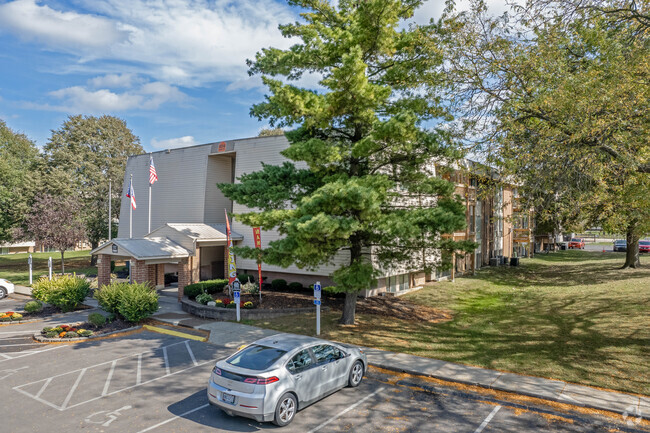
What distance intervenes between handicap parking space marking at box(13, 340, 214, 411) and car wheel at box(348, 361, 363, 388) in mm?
4558

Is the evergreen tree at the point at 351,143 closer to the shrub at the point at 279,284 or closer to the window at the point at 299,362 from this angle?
the window at the point at 299,362

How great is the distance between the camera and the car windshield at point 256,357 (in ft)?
26.7

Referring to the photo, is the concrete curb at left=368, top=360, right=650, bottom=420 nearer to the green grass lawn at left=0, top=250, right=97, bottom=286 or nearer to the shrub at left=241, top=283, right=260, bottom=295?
the shrub at left=241, top=283, right=260, bottom=295

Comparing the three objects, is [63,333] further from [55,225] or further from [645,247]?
[645,247]

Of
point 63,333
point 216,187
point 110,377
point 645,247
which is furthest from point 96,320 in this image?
point 645,247

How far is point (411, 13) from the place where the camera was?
14.6 meters

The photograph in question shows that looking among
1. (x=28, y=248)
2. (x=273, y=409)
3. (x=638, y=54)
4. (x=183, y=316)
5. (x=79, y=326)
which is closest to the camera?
(x=273, y=409)

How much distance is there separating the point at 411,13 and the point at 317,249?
9.22 meters

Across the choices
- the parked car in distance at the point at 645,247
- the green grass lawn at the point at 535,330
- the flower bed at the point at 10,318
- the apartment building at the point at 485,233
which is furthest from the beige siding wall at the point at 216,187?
the parked car in distance at the point at 645,247

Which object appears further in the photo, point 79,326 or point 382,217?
point 79,326

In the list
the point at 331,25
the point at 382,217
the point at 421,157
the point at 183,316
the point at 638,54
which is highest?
the point at 331,25

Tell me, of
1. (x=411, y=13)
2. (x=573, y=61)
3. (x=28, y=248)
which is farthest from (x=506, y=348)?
(x=28, y=248)

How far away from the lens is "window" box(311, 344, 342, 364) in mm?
9125

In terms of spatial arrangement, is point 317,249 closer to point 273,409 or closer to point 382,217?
point 382,217
